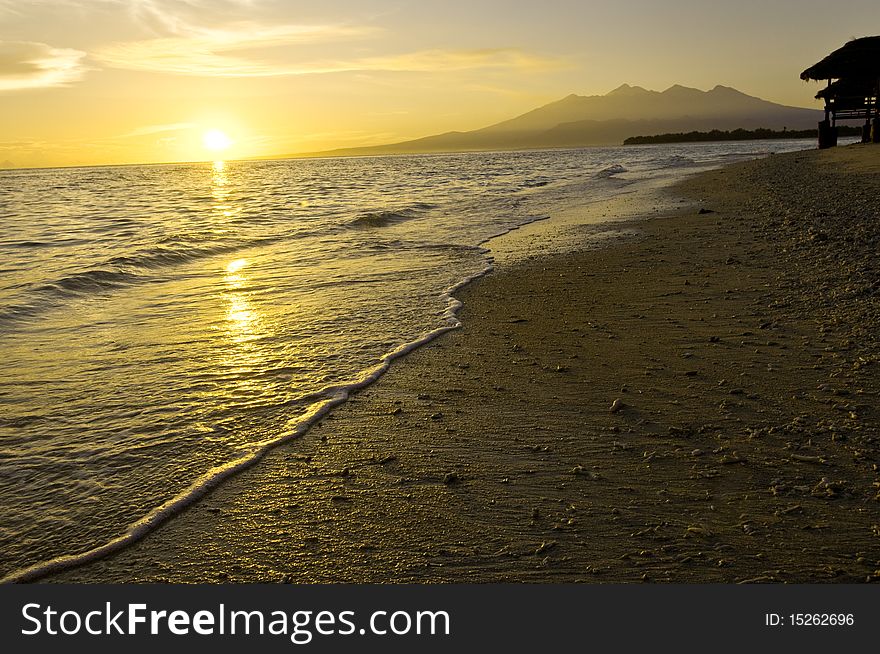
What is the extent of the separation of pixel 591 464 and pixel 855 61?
3994 centimetres

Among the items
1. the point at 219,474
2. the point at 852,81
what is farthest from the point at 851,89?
the point at 219,474

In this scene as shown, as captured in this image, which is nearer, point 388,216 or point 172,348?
point 172,348

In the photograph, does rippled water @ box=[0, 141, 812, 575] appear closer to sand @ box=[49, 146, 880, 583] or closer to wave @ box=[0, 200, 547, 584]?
wave @ box=[0, 200, 547, 584]

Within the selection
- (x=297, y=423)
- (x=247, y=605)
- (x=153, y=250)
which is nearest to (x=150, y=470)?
(x=297, y=423)

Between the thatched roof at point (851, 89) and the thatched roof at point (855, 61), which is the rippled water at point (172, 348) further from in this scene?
the thatched roof at point (851, 89)

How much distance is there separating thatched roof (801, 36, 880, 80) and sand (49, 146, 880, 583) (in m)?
34.5

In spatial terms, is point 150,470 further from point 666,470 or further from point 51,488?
point 666,470

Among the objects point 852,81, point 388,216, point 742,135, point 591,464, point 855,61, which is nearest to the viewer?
point 591,464

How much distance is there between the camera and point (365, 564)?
10.9 ft

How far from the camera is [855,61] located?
35031mm

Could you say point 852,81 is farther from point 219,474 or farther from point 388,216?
point 219,474

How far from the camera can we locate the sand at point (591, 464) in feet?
10.9

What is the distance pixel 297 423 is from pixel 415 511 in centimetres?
165

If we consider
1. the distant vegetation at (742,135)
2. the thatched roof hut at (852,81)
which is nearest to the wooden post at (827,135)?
the thatched roof hut at (852,81)
